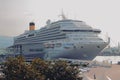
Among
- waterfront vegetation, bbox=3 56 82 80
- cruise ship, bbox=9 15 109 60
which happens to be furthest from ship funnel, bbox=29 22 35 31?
waterfront vegetation, bbox=3 56 82 80

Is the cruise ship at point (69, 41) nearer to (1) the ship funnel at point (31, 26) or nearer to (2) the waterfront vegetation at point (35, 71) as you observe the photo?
(1) the ship funnel at point (31, 26)

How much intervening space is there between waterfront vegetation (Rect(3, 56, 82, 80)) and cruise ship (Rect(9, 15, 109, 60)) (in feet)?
187

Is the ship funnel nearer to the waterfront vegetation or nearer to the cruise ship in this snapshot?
the cruise ship

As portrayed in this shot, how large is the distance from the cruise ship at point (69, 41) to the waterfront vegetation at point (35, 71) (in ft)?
187

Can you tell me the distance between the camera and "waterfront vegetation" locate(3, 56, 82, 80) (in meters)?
46.6

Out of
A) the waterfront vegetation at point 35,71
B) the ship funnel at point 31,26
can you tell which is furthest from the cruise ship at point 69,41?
the waterfront vegetation at point 35,71

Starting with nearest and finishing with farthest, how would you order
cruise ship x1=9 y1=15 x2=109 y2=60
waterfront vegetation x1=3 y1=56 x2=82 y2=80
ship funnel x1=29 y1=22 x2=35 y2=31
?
waterfront vegetation x1=3 y1=56 x2=82 y2=80, cruise ship x1=9 y1=15 x2=109 y2=60, ship funnel x1=29 y1=22 x2=35 y2=31

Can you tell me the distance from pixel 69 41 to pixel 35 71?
6340 cm

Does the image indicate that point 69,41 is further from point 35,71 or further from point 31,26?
point 35,71

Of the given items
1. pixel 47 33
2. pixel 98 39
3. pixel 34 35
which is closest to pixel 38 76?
pixel 98 39

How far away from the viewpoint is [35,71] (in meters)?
47.6

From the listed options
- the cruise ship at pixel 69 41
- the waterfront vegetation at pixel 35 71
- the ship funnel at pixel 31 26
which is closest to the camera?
the waterfront vegetation at pixel 35 71

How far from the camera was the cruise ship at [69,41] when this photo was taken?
361 ft

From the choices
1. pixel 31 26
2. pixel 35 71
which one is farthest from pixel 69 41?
pixel 35 71
